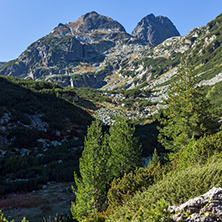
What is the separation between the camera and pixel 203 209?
11.1 ft

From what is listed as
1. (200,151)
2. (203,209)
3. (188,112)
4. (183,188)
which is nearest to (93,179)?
(183,188)

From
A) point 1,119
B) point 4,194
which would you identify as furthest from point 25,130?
point 4,194

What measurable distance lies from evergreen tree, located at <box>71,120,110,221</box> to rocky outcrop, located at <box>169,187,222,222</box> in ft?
11.9

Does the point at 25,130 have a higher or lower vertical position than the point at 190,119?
higher

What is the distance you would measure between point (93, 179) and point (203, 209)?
4.23 m

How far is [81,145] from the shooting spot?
22797mm

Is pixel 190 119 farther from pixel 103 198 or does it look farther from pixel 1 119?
pixel 1 119

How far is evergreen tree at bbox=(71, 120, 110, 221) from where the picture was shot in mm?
6337

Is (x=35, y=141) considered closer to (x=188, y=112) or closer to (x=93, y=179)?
(x=93, y=179)

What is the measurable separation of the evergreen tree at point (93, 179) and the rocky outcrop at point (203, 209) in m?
3.61

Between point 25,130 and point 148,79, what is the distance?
430 ft

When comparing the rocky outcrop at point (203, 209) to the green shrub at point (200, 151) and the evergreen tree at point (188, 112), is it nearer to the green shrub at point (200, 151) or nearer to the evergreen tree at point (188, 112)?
the green shrub at point (200, 151)

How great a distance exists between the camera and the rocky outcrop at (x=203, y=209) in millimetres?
3258

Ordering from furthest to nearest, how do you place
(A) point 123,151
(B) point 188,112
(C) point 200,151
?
(B) point 188,112 → (A) point 123,151 → (C) point 200,151
